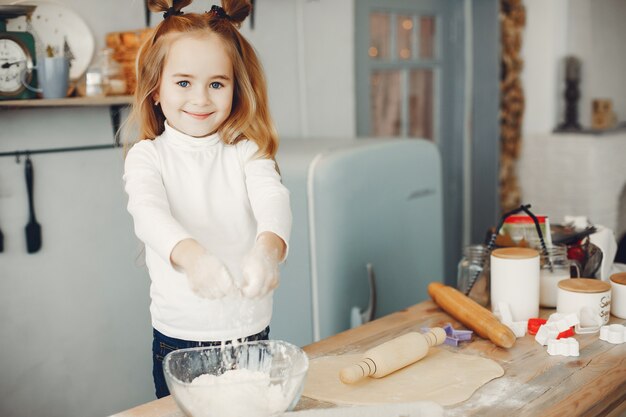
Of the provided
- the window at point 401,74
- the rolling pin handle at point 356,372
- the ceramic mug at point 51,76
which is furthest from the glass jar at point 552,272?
the window at point 401,74

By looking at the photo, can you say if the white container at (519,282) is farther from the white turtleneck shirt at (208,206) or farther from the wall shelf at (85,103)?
the wall shelf at (85,103)

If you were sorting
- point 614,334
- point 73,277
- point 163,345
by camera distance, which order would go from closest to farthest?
point 163,345 < point 614,334 < point 73,277

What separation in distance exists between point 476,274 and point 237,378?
3.00ft

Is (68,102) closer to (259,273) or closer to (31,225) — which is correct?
(31,225)

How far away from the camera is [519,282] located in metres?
1.72

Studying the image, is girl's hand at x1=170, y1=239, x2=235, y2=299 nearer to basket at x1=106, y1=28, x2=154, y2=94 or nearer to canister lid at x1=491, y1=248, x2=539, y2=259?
canister lid at x1=491, y1=248, x2=539, y2=259

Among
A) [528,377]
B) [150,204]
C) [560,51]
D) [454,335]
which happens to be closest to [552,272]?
[454,335]

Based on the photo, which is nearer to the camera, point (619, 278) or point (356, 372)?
point (356, 372)

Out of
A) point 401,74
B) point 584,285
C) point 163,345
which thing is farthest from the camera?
point 401,74

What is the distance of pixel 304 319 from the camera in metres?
2.15

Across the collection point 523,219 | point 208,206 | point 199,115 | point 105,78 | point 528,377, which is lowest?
point 528,377

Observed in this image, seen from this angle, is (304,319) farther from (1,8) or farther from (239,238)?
(1,8)

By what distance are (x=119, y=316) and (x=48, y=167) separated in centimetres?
55

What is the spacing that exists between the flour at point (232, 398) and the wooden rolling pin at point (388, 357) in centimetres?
24
